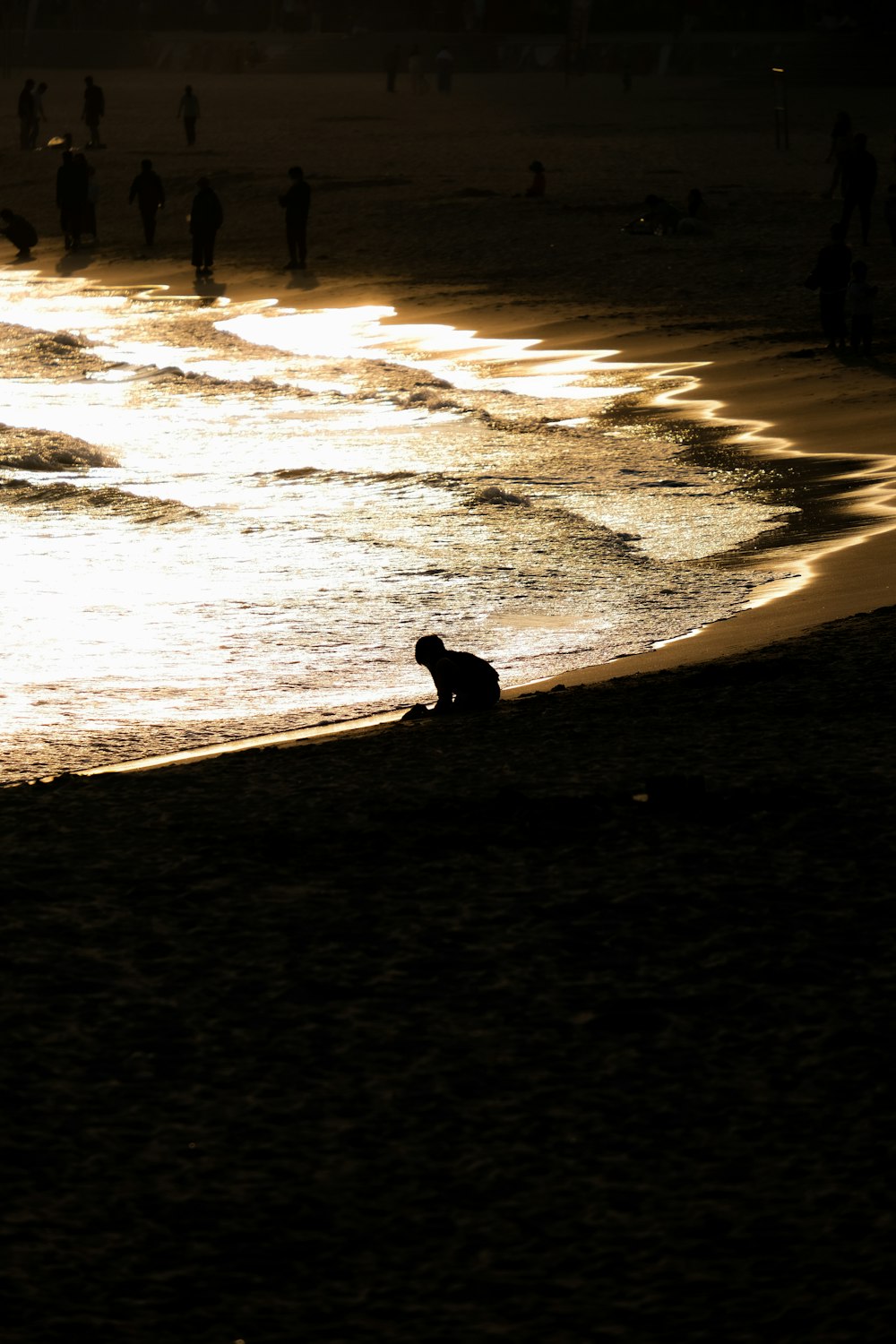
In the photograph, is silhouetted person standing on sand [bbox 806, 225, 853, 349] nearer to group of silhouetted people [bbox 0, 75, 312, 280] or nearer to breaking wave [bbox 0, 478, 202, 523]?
breaking wave [bbox 0, 478, 202, 523]

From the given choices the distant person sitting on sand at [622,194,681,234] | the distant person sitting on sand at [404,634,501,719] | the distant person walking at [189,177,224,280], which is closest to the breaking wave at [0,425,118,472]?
the distant person sitting on sand at [404,634,501,719]

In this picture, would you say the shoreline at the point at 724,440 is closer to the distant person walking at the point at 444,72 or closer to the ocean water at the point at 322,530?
the ocean water at the point at 322,530

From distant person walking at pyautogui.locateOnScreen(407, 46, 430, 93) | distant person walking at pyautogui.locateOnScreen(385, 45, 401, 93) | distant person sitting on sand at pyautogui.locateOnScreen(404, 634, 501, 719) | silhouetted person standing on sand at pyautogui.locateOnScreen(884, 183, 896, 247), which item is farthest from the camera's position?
distant person walking at pyautogui.locateOnScreen(407, 46, 430, 93)

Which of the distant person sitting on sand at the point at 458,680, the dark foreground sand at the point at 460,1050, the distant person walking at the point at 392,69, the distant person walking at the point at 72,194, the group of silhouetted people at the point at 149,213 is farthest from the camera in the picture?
the distant person walking at the point at 392,69

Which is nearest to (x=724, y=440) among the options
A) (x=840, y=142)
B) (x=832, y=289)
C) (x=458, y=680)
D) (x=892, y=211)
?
(x=832, y=289)

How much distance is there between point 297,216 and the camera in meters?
26.2

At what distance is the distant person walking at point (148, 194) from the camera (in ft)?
95.7

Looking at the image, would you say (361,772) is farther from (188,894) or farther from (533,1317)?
(533,1317)

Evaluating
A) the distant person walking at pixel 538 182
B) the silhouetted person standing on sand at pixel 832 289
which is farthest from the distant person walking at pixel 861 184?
the silhouetted person standing on sand at pixel 832 289

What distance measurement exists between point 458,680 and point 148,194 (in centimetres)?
2347

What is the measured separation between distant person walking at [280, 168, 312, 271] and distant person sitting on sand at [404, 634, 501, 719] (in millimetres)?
18723

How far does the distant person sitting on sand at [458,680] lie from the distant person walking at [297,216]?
18.7 metres

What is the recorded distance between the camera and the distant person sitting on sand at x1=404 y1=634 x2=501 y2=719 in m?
7.59

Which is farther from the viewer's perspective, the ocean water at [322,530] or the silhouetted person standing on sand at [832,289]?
the silhouetted person standing on sand at [832,289]
